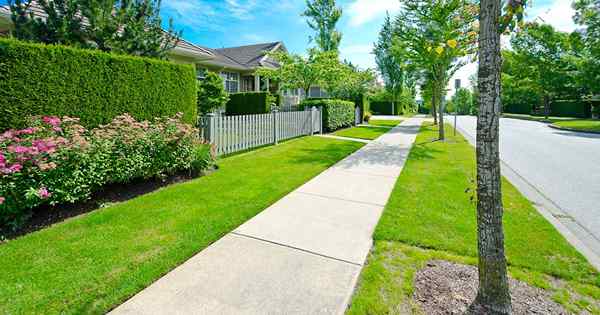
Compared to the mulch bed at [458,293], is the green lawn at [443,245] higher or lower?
higher

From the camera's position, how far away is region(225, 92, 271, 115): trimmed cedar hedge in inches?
606

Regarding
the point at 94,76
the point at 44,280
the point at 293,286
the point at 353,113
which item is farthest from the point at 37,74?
the point at 353,113

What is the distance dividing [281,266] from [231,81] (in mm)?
19621

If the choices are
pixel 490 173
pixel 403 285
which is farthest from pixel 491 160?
pixel 403 285

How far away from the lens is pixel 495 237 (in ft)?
6.69

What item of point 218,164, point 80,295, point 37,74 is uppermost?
point 37,74

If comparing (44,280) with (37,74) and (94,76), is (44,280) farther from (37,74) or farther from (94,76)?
(94,76)

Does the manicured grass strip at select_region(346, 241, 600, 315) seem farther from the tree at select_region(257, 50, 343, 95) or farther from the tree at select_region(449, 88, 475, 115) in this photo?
the tree at select_region(449, 88, 475, 115)

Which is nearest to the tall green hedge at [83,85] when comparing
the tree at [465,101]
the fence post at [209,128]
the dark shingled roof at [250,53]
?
the fence post at [209,128]

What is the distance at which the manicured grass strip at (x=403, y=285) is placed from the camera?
2.23 meters

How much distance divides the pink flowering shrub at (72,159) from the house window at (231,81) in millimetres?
15137

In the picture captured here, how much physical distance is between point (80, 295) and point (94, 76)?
187 inches

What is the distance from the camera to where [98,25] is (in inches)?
296

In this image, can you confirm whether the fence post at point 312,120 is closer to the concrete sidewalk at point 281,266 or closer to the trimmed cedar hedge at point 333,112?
the trimmed cedar hedge at point 333,112
